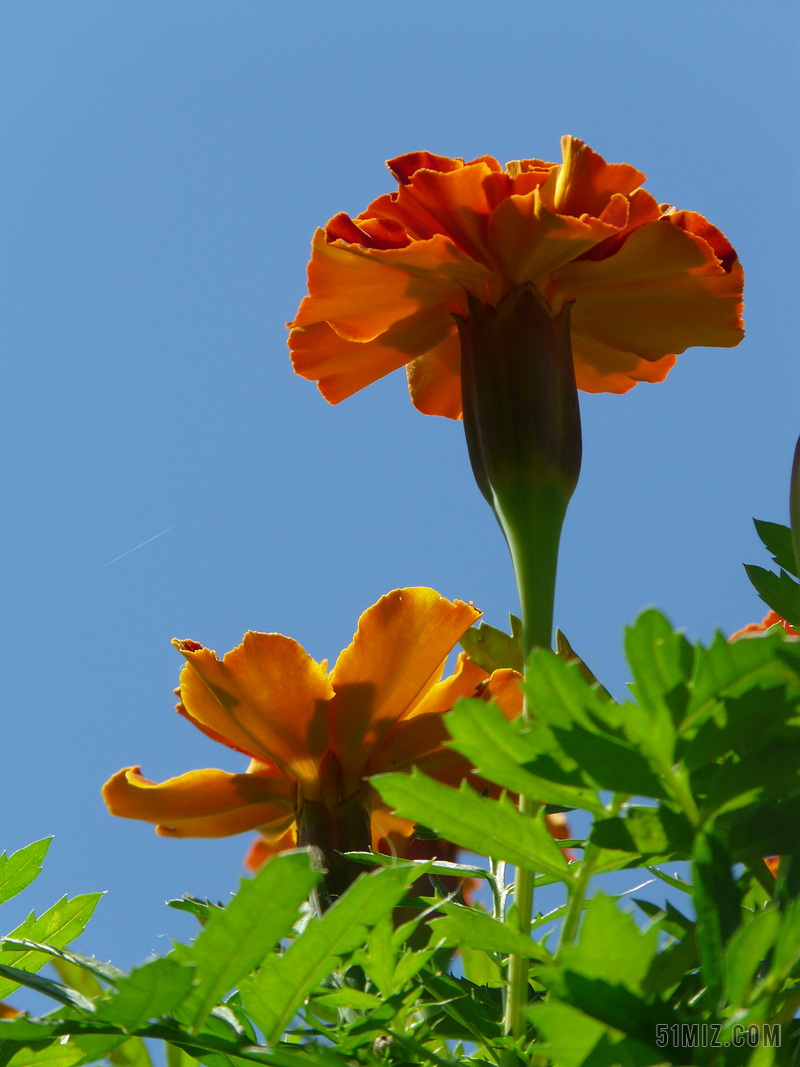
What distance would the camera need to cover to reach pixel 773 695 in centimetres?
26

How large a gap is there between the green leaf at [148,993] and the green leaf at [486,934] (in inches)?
3.2

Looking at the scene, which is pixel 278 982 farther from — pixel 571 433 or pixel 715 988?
pixel 571 433

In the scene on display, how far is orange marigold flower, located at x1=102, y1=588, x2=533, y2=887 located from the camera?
1.83ft

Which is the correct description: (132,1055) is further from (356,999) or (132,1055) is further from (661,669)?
(661,669)

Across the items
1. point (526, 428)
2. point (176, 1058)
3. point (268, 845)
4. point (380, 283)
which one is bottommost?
point (176, 1058)

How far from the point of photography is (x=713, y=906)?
238 millimetres

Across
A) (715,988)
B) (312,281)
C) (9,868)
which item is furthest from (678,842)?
(312,281)

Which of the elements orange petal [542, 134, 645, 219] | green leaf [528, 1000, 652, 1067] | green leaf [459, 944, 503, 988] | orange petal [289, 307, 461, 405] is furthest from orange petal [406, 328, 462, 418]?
green leaf [528, 1000, 652, 1067]

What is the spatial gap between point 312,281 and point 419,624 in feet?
0.66

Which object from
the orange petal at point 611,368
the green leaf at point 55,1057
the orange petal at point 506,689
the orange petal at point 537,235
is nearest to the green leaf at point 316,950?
the green leaf at point 55,1057

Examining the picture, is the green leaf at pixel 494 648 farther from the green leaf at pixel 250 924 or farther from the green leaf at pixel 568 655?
the green leaf at pixel 250 924

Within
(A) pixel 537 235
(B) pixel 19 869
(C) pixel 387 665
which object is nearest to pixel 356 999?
(B) pixel 19 869

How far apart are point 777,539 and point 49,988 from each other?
1.22 ft

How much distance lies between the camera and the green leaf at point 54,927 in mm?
413
